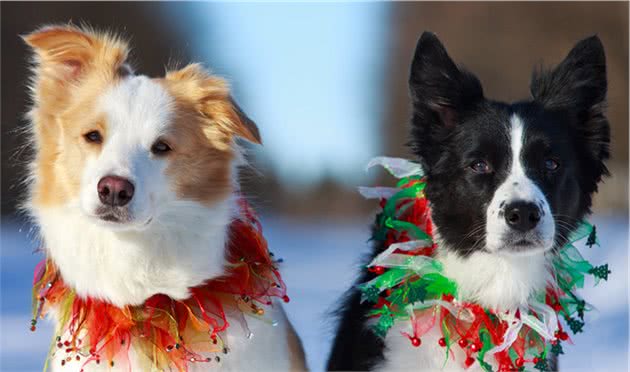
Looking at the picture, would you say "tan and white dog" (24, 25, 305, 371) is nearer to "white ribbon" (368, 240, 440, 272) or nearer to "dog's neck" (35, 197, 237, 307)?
"dog's neck" (35, 197, 237, 307)

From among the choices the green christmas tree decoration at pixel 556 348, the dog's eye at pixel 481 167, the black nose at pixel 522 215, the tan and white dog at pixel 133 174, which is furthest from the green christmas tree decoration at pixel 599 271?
the tan and white dog at pixel 133 174

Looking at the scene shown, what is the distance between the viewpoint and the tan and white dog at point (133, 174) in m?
2.56

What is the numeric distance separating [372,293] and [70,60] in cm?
149

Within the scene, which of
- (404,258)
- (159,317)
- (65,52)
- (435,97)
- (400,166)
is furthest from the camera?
(400,166)

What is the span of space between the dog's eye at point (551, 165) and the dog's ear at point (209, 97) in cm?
117

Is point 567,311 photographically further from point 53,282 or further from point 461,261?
point 53,282

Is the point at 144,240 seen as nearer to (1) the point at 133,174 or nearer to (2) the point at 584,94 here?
(1) the point at 133,174

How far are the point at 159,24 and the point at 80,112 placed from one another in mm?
9469

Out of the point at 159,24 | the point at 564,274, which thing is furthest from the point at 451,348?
the point at 159,24

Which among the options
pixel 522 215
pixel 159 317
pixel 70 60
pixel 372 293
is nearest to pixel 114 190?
pixel 159 317

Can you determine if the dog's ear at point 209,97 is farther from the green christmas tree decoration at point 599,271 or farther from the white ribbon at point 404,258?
the green christmas tree decoration at point 599,271

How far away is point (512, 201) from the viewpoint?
2.71 m

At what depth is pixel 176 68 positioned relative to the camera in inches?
117

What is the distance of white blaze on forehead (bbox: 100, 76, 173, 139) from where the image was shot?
2.59 m
